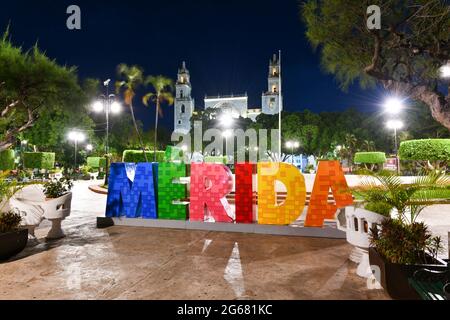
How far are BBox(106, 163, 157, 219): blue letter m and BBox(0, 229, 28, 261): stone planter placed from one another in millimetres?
3074

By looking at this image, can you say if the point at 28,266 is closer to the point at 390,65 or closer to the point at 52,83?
the point at 390,65

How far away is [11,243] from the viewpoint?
569cm

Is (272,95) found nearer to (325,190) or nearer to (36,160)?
(36,160)

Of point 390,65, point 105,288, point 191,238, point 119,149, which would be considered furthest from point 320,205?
point 119,149

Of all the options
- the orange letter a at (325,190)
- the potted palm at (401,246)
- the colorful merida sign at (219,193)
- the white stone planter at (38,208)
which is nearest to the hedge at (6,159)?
the colorful merida sign at (219,193)

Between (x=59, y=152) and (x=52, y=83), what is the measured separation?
24865 mm

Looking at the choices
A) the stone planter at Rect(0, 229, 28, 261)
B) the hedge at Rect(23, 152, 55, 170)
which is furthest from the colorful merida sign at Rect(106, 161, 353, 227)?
the hedge at Rect(23, 152, 55, 170)

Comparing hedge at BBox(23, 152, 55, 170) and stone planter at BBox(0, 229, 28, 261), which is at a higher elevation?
hedge at BBox(23, 152, 55, 170)

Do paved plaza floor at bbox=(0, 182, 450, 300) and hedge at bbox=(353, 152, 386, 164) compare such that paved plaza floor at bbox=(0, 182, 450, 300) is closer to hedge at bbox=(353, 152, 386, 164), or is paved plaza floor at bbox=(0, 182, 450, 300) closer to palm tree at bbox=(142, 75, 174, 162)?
palm tree at bbox=(142, 75, 174, 162)

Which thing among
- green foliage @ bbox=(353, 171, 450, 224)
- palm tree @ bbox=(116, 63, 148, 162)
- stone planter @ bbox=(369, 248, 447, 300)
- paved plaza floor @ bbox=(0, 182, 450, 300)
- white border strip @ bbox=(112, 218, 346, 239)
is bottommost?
paved plaza floor @ bbox=(0, 182, 450, 300)

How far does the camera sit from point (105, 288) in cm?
440

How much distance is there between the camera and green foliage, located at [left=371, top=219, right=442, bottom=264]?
384cm

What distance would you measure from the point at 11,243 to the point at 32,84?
1772 centimetres
